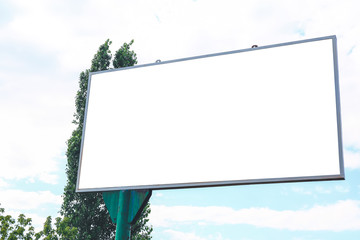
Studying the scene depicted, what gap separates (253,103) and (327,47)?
1.37 meters

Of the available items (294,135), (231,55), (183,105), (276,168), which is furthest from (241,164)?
(231,55)

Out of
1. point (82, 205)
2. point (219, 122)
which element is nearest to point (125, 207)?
point (219, 122)

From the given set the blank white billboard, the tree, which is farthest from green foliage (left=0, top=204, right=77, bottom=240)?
the blank white billboard

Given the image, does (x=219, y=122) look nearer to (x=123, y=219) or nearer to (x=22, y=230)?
(x=123, y=219)

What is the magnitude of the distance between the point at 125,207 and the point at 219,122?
1984 millimetres

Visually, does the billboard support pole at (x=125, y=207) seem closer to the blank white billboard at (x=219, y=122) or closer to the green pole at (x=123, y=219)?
the green pole at (x=123, y=219)

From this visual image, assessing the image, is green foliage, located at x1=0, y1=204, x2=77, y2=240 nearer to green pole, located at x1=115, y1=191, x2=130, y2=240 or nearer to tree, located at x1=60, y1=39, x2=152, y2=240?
tree, located at x1=60, y1=39, x2=152, y2=240

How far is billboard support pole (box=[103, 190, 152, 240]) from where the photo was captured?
239 inches

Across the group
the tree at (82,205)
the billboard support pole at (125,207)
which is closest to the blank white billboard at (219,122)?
the billboard support pole at (125,207)

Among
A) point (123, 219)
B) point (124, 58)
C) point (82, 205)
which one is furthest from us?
point (124, 58)

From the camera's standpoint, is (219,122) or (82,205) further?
(82,205)

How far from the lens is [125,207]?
6.17 metres

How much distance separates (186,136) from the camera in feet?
20.7

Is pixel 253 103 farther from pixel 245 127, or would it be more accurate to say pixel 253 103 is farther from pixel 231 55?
pixel 231 55
